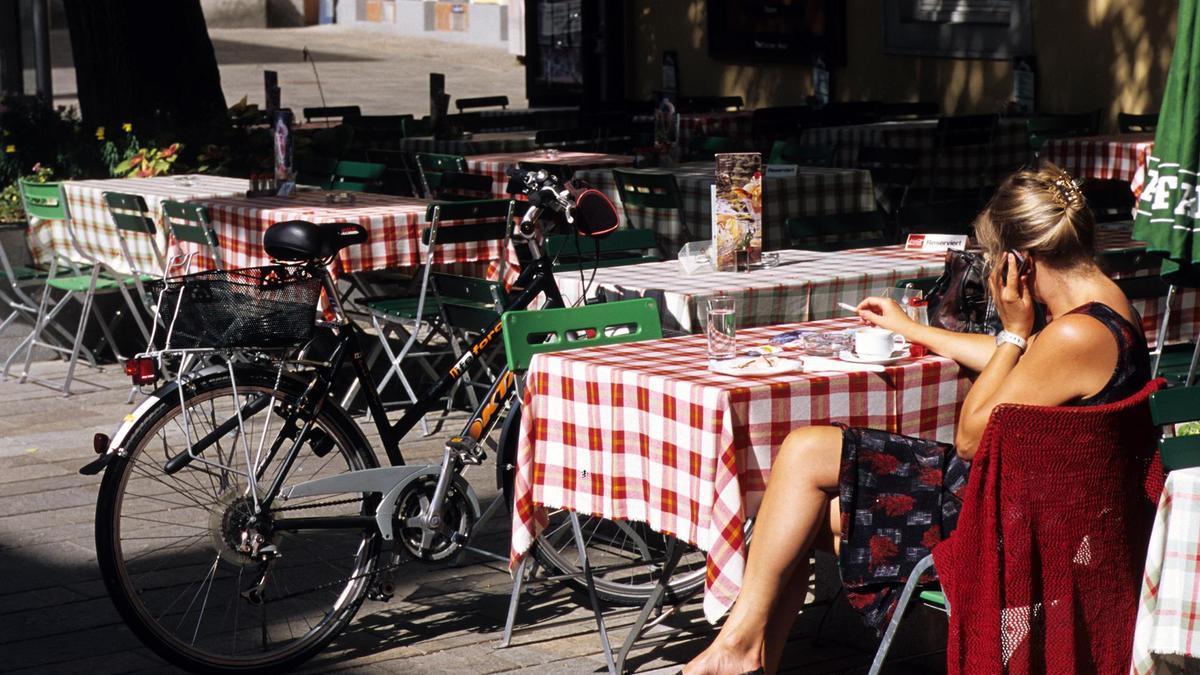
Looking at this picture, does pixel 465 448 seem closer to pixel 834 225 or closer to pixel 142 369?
pixel 142 369

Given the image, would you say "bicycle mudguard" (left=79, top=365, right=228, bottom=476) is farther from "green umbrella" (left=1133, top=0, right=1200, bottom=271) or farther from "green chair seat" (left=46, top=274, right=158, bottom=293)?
"green chair seat" (left=46, top=274, right=158, bottom=293)

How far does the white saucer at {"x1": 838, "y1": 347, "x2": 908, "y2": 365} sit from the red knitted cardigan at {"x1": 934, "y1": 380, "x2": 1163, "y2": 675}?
772mm

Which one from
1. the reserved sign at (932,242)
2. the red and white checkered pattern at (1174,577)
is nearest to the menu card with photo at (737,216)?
the reserved sign at (932,242)

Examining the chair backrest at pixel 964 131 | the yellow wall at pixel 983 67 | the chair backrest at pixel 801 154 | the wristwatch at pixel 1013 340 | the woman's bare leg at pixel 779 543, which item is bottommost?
the woman's bare leg at pixel 779 543

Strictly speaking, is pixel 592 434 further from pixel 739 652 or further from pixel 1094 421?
pixel 1094 421

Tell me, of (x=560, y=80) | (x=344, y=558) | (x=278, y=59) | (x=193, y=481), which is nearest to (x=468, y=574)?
(x=344, y=558)

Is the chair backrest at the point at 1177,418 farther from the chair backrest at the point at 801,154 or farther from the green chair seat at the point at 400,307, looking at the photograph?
the chair backrest at the point at 801,154

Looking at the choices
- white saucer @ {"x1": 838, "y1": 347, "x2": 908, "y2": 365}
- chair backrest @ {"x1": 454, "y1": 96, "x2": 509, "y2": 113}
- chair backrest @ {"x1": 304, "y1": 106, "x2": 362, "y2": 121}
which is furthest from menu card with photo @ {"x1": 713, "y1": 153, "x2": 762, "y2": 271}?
chair backrest @ {"x1": 454, "y1": 96, "x2": 509, "y2": 113}

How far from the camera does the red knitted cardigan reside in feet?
11.9

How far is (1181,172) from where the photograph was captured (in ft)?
16.2

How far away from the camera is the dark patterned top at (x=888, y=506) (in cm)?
408

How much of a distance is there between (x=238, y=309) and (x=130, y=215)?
4.16 meters

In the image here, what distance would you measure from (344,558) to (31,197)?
15.2 ft

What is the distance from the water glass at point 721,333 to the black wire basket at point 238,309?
105cm
